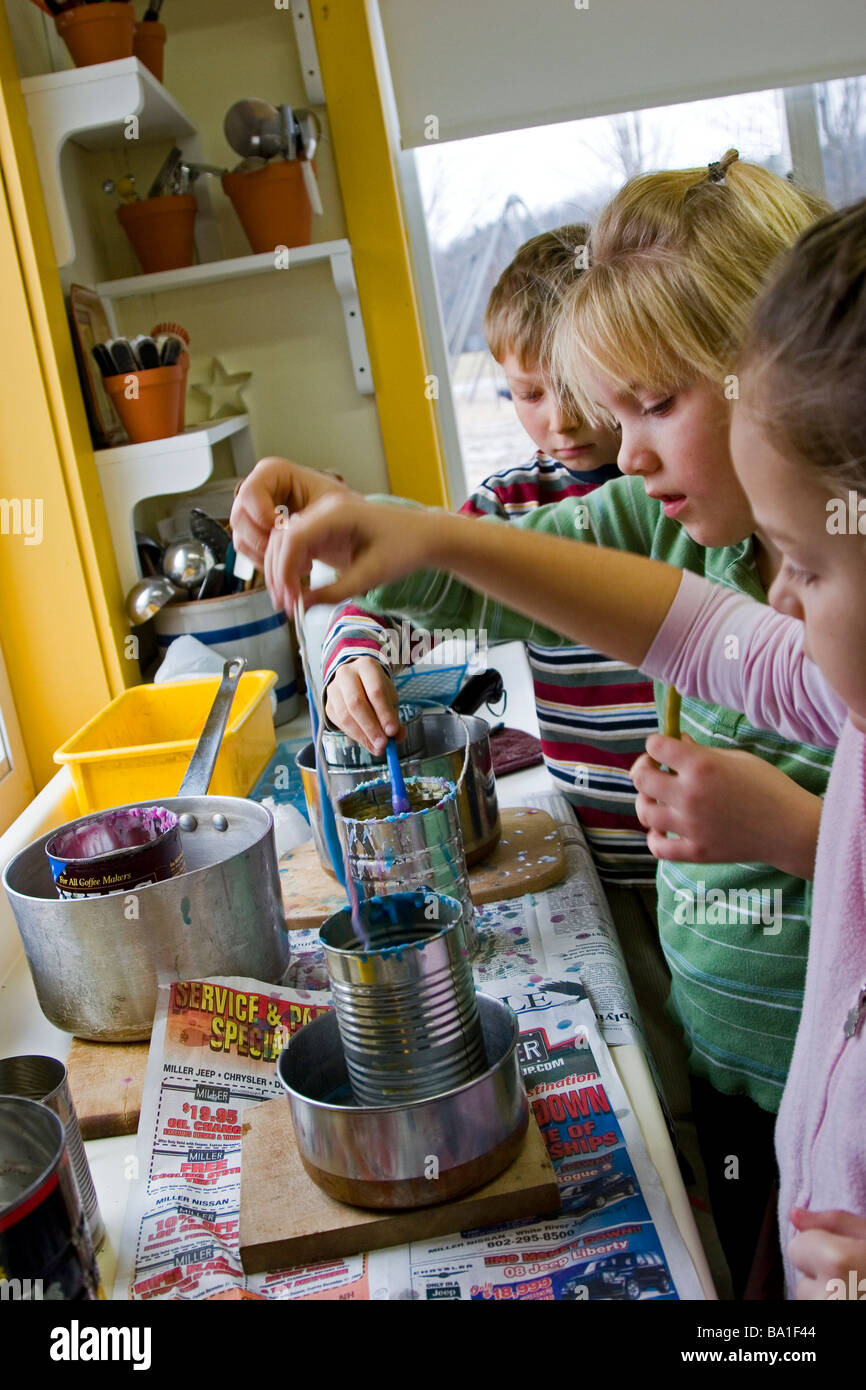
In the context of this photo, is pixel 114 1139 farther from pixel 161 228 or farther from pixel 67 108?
pixel 161 228

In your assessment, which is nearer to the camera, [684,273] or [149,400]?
[684,273]

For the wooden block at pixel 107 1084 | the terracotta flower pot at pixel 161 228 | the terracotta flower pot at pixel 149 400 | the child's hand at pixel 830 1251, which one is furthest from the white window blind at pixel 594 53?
the child's hand at pixel 830 1251

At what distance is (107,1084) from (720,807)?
481 mm

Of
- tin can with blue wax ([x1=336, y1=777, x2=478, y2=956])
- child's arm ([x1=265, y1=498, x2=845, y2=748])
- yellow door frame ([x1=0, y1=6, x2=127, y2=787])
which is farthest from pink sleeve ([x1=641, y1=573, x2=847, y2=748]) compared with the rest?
yellow door frame ([x1=0, y1=6, x2=127, y2=787])

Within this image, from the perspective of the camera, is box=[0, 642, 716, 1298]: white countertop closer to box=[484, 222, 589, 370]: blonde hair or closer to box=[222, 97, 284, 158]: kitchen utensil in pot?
box=[484, 222, 589, 370]: blonde hair

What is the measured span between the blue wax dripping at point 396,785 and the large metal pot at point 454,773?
0.19ft

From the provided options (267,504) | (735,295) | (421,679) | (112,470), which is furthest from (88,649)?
(735,295)

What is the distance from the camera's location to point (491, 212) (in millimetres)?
2252

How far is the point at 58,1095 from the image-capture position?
0.71 metres

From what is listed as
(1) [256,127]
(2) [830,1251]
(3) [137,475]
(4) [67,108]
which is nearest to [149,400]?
(3) [137,475]

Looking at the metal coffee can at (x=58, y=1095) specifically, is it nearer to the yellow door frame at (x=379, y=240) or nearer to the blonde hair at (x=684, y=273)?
the blonde hair at (x=684, y=273)

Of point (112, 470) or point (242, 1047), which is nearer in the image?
point (242, 1047)
